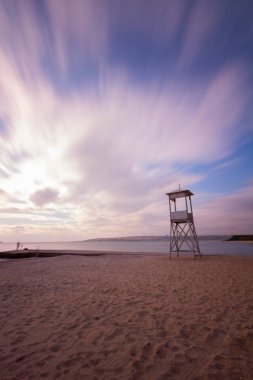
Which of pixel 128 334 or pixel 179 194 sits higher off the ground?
pixel 179 194

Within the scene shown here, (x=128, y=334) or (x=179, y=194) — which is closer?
(x=128, y=334)

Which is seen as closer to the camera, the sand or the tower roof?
the sand

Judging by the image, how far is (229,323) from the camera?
15.4 feet

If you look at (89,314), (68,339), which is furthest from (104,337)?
(89,314)

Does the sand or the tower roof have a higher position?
the tower roof

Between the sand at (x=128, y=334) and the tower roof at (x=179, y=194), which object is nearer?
the sand at (x=128, y=334)

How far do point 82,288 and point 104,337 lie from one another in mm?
4299

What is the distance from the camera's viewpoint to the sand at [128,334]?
3.22 m

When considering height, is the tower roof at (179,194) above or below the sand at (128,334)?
above

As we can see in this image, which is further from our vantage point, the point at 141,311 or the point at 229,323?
the point at 141,311

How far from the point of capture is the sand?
3.22 metres

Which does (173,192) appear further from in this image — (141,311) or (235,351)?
(235,351)

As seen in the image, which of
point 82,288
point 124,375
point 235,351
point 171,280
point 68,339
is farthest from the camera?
point 171,280

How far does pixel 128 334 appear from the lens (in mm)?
4328
